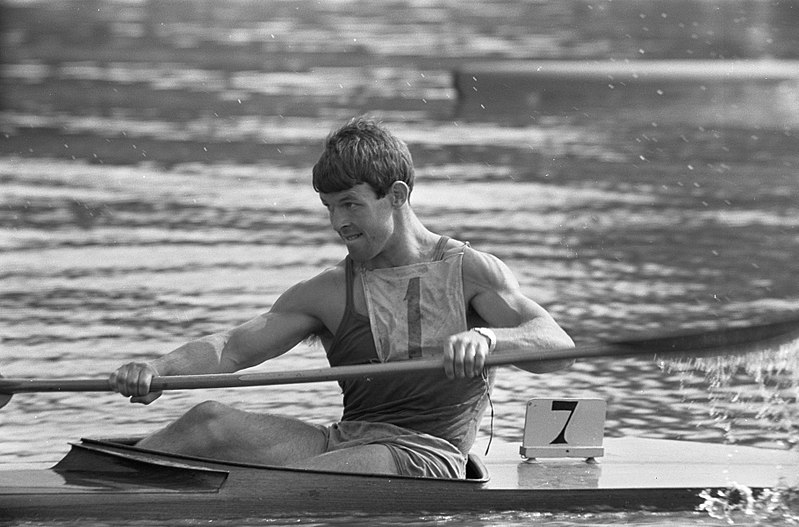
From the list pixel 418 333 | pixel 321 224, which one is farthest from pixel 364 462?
pixel 321 224

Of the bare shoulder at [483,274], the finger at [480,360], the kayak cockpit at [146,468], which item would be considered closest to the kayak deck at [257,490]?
the kayak cockpit at [146,468]

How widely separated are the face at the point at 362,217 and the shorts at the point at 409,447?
2.05 feet

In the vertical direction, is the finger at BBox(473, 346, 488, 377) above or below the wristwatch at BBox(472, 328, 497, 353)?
below

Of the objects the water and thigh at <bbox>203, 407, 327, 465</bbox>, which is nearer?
thigh at <bbox>203, 407, 327, 465</bbox>

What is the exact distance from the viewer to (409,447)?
5.17 metres

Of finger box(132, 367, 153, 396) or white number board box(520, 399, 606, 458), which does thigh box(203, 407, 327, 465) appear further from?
white number board box(520, 399, 606, 458)

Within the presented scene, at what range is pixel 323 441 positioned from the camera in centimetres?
533

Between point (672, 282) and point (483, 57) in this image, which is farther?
point (483, 57)

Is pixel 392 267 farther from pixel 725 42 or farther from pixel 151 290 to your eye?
pixel 725 42

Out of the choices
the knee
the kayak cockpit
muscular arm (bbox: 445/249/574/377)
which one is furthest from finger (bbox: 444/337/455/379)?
the knee

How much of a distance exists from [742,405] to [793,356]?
54.6 inches

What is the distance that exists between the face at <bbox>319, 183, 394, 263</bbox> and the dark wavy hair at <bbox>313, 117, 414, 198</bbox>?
0.02 metres


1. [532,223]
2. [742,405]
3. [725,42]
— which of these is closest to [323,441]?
[742,405]

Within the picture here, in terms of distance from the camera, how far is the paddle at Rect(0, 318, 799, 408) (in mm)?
4996
